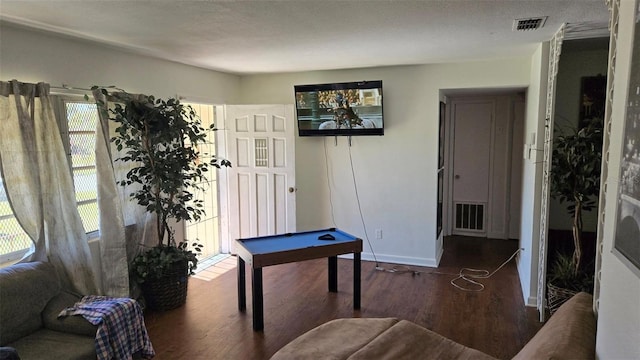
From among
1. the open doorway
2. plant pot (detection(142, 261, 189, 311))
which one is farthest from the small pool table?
the open doorway

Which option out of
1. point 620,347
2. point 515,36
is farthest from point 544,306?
point 620,347

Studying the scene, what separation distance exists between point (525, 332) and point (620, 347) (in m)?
2.29

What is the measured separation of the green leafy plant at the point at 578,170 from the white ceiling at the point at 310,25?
30.4 inches

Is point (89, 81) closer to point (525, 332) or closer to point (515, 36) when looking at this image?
point (515, 36)

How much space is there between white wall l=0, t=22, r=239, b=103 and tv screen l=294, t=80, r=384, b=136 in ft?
4.02

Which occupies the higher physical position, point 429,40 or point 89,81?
point 429,40

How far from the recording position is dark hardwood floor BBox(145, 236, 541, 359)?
3139 millimetres

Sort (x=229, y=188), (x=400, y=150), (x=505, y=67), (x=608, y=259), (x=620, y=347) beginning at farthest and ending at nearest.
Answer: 1. (x=229, y=188)
2. (x=400, y=150)
3. (x=505, y=67)
4. (x=608, y=259)
5. (x=620, y=347)

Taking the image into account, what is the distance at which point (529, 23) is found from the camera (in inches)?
113

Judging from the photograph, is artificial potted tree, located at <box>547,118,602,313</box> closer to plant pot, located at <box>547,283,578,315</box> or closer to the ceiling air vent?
plant pot, located at <box>547,283,578,315</box>

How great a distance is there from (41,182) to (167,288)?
4.46 feet

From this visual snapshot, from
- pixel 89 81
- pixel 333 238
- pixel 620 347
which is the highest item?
pixel 89 81

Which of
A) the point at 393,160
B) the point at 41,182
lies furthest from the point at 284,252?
the point at 393,160

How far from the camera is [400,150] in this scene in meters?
4.93
